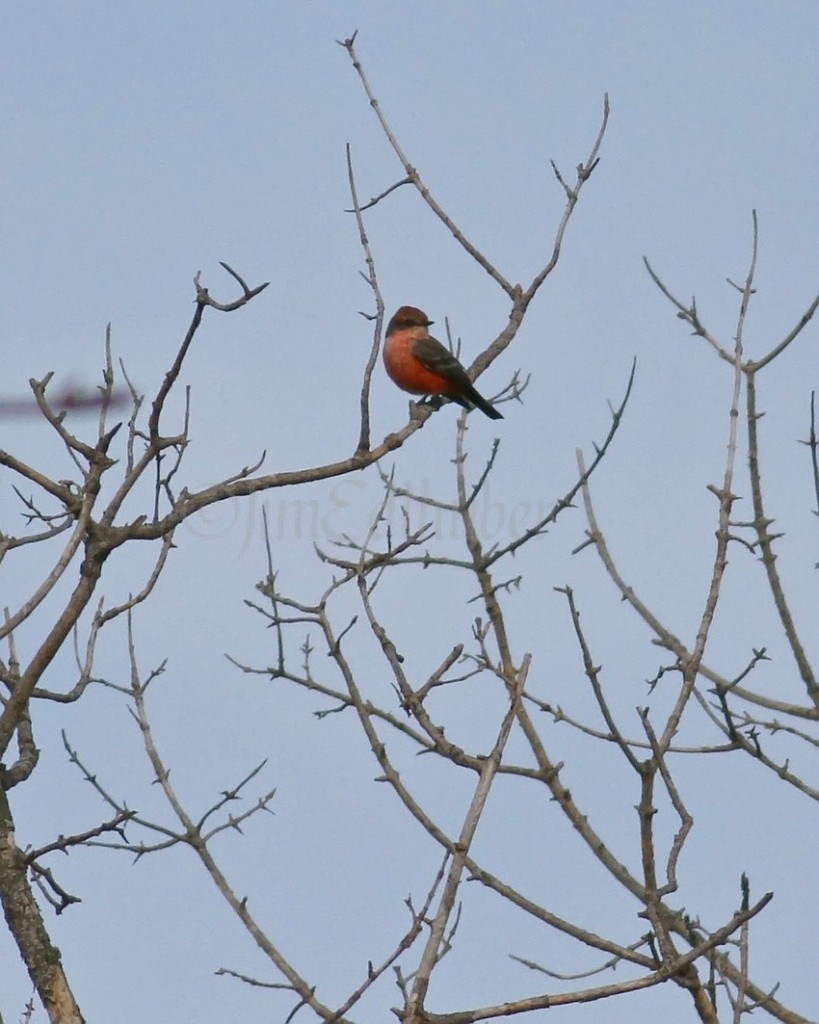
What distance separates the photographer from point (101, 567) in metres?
3.97

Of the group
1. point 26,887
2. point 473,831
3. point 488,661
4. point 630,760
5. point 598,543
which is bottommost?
point 473,831

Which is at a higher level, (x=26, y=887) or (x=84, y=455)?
(x=84, y=455)

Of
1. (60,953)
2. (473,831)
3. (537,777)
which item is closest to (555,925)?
(473,831)

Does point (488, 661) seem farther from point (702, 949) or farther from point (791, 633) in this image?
point (702, 949)

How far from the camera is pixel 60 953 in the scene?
419 centimetres

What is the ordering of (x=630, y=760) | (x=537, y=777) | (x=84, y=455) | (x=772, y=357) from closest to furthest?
(x=630, y=760) < (x=84, y=455) < (x=537, y=777) < (x=772, y=357)

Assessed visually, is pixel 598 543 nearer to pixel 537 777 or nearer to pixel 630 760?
pixel 537 777

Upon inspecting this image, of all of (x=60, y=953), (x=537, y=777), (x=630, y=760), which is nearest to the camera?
(x=630, y=760)

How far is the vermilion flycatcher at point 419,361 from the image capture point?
812 centimetres

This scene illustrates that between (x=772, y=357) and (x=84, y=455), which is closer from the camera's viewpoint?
(x=84, y=455)

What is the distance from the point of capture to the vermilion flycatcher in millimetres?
8117

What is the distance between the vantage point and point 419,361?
880cm

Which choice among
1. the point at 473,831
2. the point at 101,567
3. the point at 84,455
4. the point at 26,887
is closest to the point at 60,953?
the point at 26,887

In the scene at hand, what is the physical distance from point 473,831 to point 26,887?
1910 millimetres
